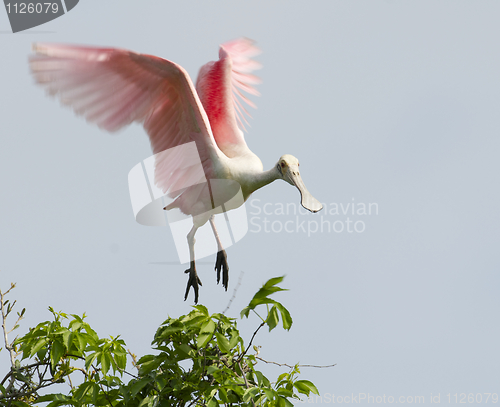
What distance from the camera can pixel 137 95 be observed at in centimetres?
711

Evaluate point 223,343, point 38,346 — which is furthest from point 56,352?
point 223,343

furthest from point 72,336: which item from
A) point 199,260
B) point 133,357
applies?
point 199,260

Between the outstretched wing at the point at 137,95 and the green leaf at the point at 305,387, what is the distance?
3.39m

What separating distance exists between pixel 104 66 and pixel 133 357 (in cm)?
343

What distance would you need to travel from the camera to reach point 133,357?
480 centimetres

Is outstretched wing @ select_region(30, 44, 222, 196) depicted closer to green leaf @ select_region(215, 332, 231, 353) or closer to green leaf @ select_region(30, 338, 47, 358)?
green leaf @ select_region(30, 338, 47, 358)

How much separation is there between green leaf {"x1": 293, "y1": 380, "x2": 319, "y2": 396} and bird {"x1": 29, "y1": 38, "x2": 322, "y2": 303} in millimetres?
2150

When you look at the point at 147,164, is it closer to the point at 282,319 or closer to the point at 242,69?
the point at 242,69

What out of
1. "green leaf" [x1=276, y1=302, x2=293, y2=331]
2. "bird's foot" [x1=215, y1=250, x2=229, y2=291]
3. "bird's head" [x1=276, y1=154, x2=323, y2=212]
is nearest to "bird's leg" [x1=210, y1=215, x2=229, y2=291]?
"bird's foot" [x1=215, y1=250, x2=229, y2=291]

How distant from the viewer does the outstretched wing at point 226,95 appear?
26.4 feet

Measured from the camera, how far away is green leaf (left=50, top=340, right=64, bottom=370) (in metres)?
4.41

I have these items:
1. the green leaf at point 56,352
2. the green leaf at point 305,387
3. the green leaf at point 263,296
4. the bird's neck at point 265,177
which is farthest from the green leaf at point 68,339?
the bird's neck at point 265,177

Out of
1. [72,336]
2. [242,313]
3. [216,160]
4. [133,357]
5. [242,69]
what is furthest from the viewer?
[242,69]

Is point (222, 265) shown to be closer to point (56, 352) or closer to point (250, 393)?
point (56, 352)
